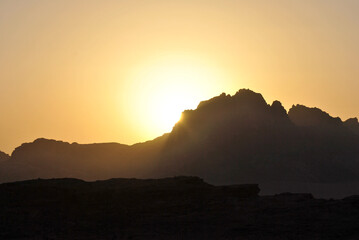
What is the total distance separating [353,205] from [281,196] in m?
7.66

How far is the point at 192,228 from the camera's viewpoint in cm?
5188

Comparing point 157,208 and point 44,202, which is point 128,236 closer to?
point 157,208

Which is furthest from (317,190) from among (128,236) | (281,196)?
(128,236)

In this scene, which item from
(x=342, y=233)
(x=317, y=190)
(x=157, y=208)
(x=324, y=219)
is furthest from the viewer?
(x=317, y=190)

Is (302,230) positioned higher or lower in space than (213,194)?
lower

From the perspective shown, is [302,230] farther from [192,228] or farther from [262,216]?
[192,228]

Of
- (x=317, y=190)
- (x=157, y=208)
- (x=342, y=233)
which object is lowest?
(x=342, y=233)

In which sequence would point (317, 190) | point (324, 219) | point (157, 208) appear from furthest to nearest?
point (317, 190), point (157, 208), point (324, 219)

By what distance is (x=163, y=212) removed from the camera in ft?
185

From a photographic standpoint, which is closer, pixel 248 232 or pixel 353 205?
pixel 248 232

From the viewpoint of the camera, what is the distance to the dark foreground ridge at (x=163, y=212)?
50656 mm

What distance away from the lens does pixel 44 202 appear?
→ 58812 mm

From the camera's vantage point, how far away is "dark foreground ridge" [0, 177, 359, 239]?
50.7 metres

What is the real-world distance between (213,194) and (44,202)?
1574 centimetres
